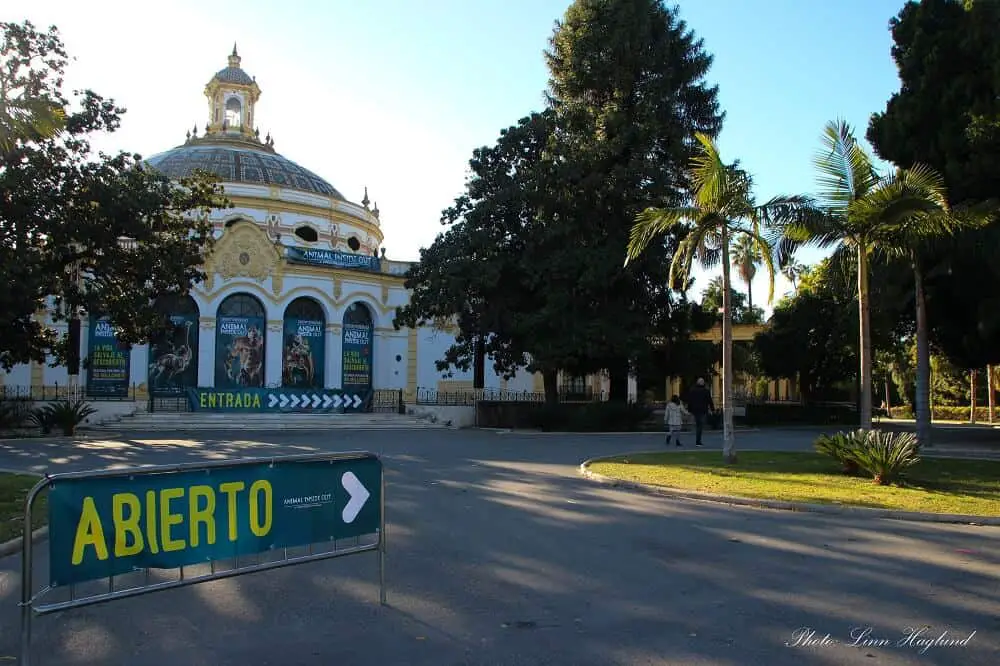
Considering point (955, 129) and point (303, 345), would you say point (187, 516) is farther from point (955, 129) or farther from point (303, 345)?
point (303, 345)

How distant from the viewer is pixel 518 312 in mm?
32781

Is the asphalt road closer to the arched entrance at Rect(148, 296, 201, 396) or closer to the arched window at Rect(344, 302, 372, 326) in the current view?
the arched entrance at Rect(148, 296, 201, 396)

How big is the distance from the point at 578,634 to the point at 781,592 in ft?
7.05

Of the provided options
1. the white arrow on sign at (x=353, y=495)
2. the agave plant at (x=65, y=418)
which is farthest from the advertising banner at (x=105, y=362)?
the white arrow on sign at (x=353, y=495)

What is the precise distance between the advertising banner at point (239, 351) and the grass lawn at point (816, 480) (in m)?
27.7

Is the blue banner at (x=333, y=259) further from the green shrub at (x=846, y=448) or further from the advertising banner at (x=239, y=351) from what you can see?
the green shrub at (x=846, y=448)

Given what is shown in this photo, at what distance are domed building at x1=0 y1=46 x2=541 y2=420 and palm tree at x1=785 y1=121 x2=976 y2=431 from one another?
84.1 feet

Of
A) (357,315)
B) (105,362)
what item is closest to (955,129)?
(357,315)

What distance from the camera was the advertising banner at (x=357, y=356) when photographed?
44.5 metres

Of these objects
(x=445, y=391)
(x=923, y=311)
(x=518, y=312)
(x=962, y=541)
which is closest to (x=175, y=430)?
(x=518, y=312)

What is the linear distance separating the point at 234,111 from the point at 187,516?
183 feet

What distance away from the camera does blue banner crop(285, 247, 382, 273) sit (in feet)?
143

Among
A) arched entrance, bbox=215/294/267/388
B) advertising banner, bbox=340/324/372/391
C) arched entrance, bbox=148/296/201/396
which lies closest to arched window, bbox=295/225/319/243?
advertising banner, bbox=340/324/372/391

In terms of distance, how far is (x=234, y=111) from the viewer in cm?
5641
